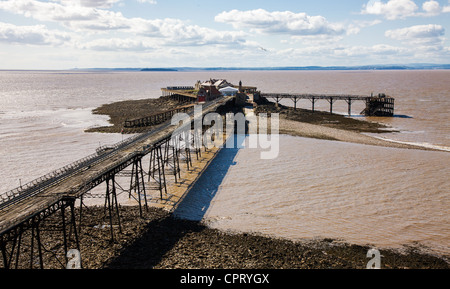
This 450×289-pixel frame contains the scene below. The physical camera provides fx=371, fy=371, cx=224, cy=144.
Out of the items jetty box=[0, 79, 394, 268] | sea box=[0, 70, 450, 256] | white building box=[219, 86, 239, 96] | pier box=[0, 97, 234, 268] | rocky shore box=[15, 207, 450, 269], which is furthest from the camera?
white building box=[219, 86, 239, 96]

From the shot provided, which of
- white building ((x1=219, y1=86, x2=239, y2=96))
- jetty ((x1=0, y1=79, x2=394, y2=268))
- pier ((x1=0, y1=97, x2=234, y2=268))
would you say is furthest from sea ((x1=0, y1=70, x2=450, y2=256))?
white building ((x1=219, y1=86, x2=239, y2=96))

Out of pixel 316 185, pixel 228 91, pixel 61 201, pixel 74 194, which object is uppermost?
pixel 228 91

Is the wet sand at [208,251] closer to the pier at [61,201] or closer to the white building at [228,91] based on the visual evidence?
the pier at [61,201]

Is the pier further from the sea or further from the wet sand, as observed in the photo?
the sea

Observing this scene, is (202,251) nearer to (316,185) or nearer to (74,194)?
(74,194)

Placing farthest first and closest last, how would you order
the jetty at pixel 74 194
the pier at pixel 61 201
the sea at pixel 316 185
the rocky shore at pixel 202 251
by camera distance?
the sea at pixel 316 185, the rocky shore at pixel 202 251, the jetty at pixel 74 194, the pier at pixel 61 201

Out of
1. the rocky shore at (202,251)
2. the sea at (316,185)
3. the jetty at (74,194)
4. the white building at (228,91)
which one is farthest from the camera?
the white building at (228,91)

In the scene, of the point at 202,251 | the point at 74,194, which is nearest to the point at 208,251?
the point at 202,251

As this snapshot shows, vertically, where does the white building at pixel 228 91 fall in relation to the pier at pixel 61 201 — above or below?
above

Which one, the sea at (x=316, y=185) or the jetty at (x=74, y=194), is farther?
the sea at (x=316, y=185)

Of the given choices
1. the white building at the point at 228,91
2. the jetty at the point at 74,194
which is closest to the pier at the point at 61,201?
the jetty at the point at 74,194

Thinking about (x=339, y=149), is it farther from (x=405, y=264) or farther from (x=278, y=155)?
(x=405, y=264)
